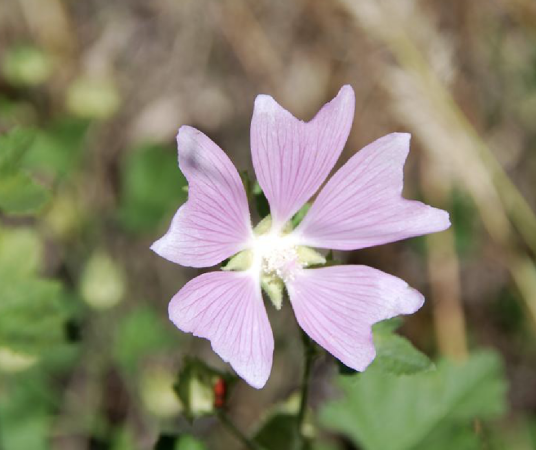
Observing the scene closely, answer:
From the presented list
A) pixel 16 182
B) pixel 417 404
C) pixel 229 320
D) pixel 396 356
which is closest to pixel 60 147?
pixel 16 182

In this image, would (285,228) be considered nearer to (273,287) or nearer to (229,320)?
(273,287)

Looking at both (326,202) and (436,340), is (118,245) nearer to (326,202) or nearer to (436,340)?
(436,340)

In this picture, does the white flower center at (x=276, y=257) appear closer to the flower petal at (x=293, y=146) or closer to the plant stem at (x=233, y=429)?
the flower petal at (x=293, y=146)

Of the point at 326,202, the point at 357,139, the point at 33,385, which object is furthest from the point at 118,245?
the point at 326,202

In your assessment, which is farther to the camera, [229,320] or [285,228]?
[285,228]

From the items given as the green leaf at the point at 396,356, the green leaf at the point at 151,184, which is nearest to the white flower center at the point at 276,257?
the green leaf at the point at 396,356

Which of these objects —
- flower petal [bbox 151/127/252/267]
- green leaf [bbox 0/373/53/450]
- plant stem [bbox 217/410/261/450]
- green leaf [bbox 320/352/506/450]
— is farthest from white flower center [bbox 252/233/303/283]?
green leaf [bbox 0/373/53/450]
